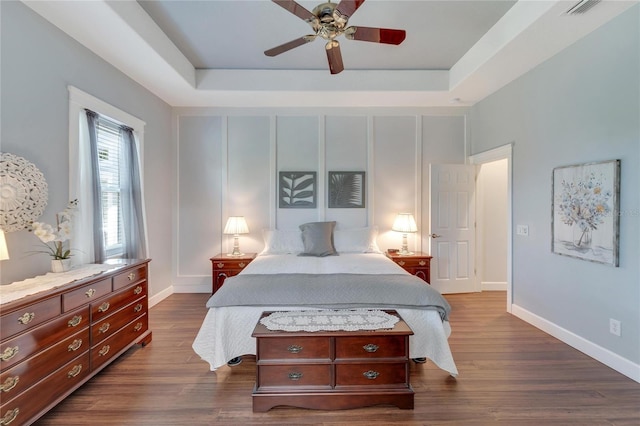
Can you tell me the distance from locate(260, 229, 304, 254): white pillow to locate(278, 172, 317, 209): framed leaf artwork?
475 millimetres

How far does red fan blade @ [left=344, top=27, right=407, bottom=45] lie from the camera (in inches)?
80.2

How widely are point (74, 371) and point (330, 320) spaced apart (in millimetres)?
1759

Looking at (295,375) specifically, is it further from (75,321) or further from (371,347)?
(75,321)

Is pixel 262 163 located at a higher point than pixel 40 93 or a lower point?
lower

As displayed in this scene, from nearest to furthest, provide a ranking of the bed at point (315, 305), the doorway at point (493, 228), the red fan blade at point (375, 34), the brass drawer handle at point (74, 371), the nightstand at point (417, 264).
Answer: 1. the brass drawer handle at point (74, 371)
2. the red fan blade at point (375, 34)
3. the bed at point (315, 305)
4. the nightstand at point (417, 264)
5. the doorway at point (493, 228)

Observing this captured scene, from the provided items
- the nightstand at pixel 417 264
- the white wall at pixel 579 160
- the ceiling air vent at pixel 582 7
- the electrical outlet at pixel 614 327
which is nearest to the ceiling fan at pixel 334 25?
the ceiling air vent at pixel 582 7

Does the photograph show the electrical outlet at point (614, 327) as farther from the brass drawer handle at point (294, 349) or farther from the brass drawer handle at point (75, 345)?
the brass drawer handle at point (75, 345)

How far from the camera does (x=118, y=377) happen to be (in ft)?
7.40

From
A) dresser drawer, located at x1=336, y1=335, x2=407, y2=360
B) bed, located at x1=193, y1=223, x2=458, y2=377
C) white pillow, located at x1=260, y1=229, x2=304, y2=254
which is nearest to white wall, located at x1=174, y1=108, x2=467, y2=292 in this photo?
white pillow, located at x1=260, y1=229, x2=304, y2=254

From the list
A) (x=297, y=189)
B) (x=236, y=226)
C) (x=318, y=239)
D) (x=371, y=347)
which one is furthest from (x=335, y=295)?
(x=297, y=189)

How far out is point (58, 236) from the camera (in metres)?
2.10

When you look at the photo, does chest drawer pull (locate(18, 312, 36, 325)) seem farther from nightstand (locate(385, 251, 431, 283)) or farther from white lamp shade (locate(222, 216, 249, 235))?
nightstand (locate(385, 251, 431, 283))

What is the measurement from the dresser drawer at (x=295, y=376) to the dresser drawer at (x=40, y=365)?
126 centimetres

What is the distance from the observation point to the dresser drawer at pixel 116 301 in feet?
7.00
